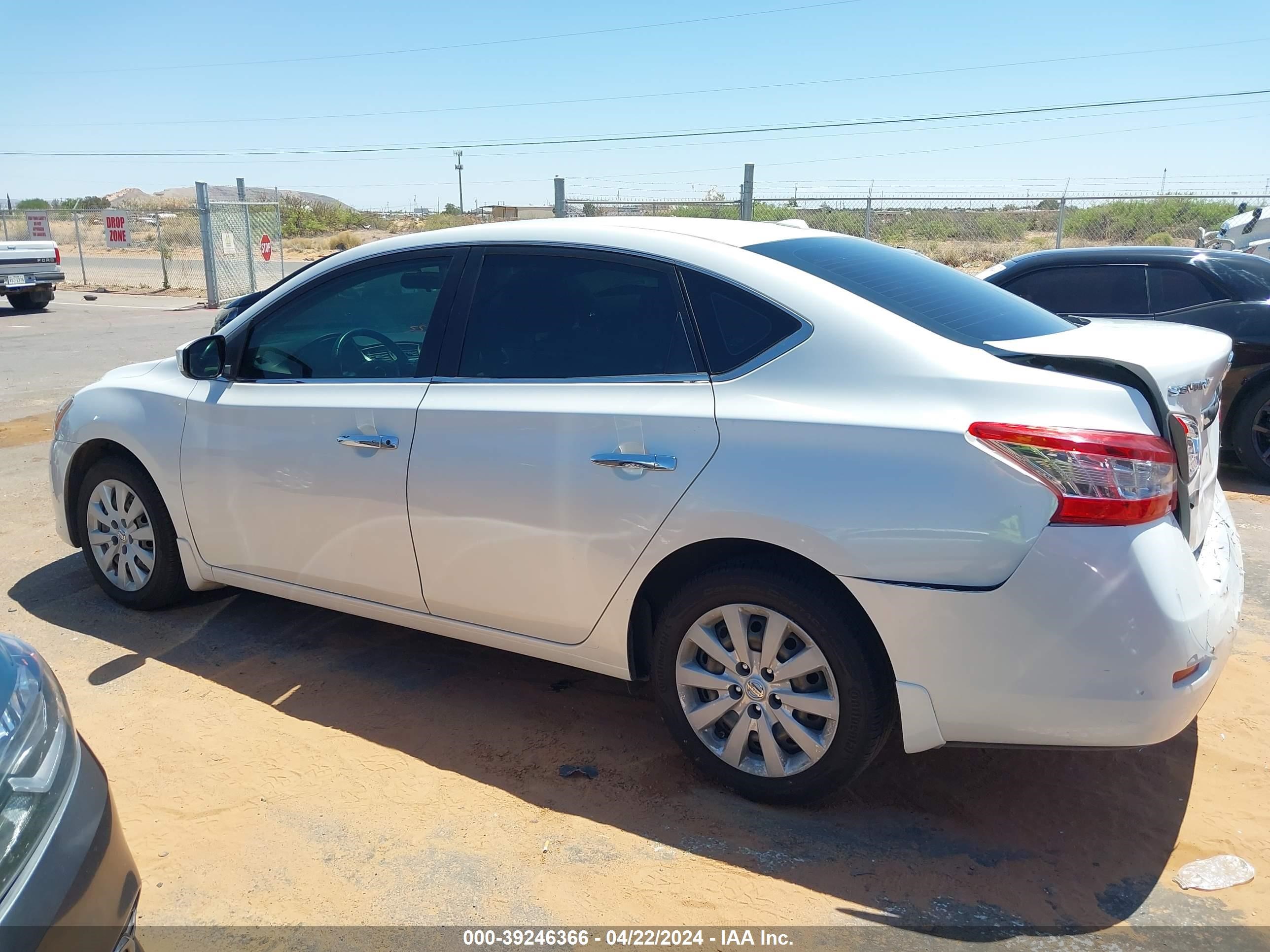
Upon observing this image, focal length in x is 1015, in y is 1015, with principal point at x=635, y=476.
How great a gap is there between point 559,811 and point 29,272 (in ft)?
64.9

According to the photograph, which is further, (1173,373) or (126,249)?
(126,249)

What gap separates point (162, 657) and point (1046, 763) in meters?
3.51

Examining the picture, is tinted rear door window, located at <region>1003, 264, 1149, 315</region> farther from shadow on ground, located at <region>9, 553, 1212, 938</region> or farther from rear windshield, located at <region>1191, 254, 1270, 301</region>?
shadow on ground, located at <region>9, 553, 1212, 938</region>

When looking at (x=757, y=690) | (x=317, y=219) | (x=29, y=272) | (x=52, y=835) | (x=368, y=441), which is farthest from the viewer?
(x=317, y=219)

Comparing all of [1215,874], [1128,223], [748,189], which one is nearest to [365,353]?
[1215,874]

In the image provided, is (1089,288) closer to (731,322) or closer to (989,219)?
(731,322)

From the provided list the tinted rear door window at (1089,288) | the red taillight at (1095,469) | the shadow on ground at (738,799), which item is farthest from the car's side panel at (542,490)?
the tinted rear door window at (1089,288)

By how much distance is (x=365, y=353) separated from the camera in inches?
157

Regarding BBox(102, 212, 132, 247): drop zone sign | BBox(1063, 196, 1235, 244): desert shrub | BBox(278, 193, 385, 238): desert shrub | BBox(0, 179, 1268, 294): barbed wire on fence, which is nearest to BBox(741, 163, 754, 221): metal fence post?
BBox(0, 179, 1268, 294): barbed wire on fence

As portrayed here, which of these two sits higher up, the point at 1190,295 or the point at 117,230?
the point at 1190,295

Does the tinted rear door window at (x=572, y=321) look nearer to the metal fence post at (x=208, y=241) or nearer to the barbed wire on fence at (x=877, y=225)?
the barbed wire on fence at (x=877, y=225)

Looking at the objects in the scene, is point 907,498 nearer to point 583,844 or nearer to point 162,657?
point 583,844

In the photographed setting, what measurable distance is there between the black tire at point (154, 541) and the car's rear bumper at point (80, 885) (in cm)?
241

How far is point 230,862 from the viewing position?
298 cm
